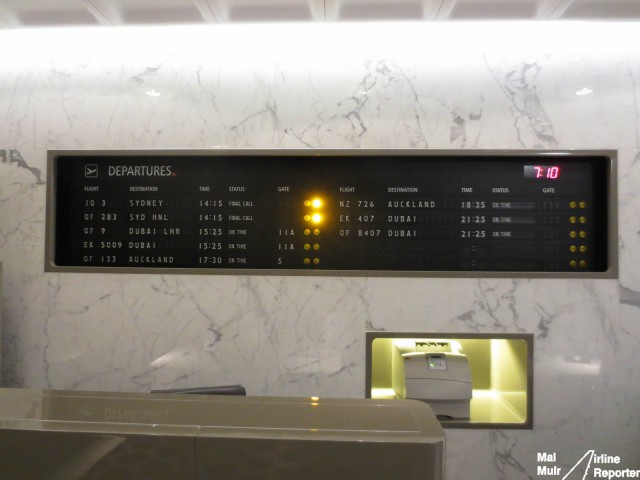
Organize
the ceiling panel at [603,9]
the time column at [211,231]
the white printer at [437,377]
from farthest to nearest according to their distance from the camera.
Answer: the time column at [211,231], the white printer at [437,377], the ceiling panel at [603,9]

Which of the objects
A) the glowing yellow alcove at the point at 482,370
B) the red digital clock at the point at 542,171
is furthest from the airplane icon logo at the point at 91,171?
the red digital clock at the point at 542,171

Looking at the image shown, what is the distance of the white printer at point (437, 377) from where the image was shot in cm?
183

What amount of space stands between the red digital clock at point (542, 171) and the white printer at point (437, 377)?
77cm

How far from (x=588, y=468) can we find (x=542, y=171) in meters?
1.16

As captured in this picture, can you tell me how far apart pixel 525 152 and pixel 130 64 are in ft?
5.34

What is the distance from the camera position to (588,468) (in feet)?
6.15

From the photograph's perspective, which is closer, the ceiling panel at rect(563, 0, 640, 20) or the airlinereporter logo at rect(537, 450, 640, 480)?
the ceiling panel at rect(563, 0, 640, 20)

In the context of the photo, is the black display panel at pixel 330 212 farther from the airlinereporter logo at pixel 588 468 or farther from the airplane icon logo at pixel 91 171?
the airlinereporter logo at pixel 588 468

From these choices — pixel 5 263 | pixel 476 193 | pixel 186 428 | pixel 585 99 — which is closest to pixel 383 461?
pixel 186 428

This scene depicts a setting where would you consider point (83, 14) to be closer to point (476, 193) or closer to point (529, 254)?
point (476, 193)

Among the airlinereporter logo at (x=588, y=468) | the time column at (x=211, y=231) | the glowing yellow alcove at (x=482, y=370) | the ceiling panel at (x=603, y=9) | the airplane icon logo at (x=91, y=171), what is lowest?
the airlinereporter logo at (x=588, y=468)

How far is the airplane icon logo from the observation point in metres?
2.00

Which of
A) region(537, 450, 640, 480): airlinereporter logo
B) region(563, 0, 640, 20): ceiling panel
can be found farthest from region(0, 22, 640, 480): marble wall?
region(563, 0, 640, 20): ceiling panel

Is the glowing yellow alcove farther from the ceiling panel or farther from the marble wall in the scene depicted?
the ceiling panel
